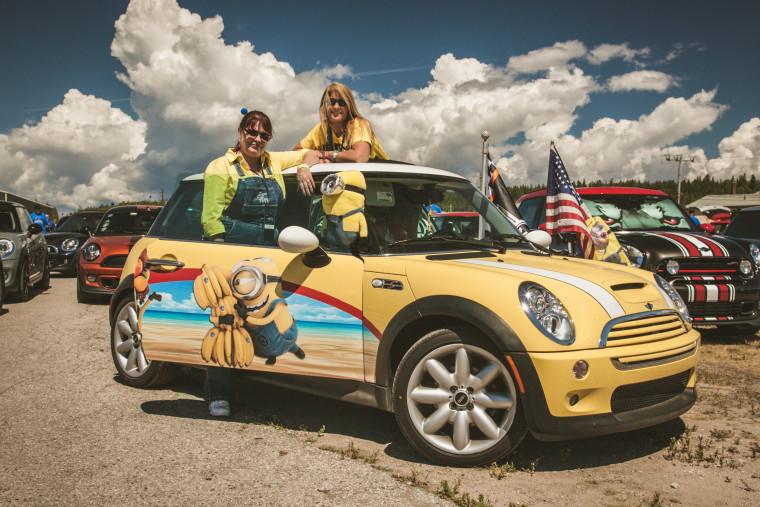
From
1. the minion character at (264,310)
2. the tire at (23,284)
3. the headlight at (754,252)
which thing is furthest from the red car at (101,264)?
the headlight at (754,252)

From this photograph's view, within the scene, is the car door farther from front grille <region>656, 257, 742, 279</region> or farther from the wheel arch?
front grille <region>656, 257, 742, 279</region>

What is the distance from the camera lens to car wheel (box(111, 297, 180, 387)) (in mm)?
4574

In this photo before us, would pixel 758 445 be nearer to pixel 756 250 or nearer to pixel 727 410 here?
pixel 727 410

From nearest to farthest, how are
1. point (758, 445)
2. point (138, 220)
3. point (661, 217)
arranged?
point (758, 445)
point (661, 217)
point (138, 220)

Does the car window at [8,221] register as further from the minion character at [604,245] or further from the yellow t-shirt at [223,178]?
the minion character at [604,245]

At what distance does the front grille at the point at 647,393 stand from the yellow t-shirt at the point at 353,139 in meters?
2.41

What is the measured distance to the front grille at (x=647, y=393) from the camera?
2.91m

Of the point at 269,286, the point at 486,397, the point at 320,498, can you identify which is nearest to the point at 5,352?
the point at 269,286

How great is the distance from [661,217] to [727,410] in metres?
3.92

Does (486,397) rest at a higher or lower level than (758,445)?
higher

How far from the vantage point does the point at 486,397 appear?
118 inches

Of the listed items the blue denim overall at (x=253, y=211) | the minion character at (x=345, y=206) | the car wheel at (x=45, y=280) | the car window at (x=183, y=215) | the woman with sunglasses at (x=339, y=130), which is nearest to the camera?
the minion character at (x=345, y=206)

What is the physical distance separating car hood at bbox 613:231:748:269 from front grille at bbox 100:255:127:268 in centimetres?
734

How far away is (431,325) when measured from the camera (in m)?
3.21
